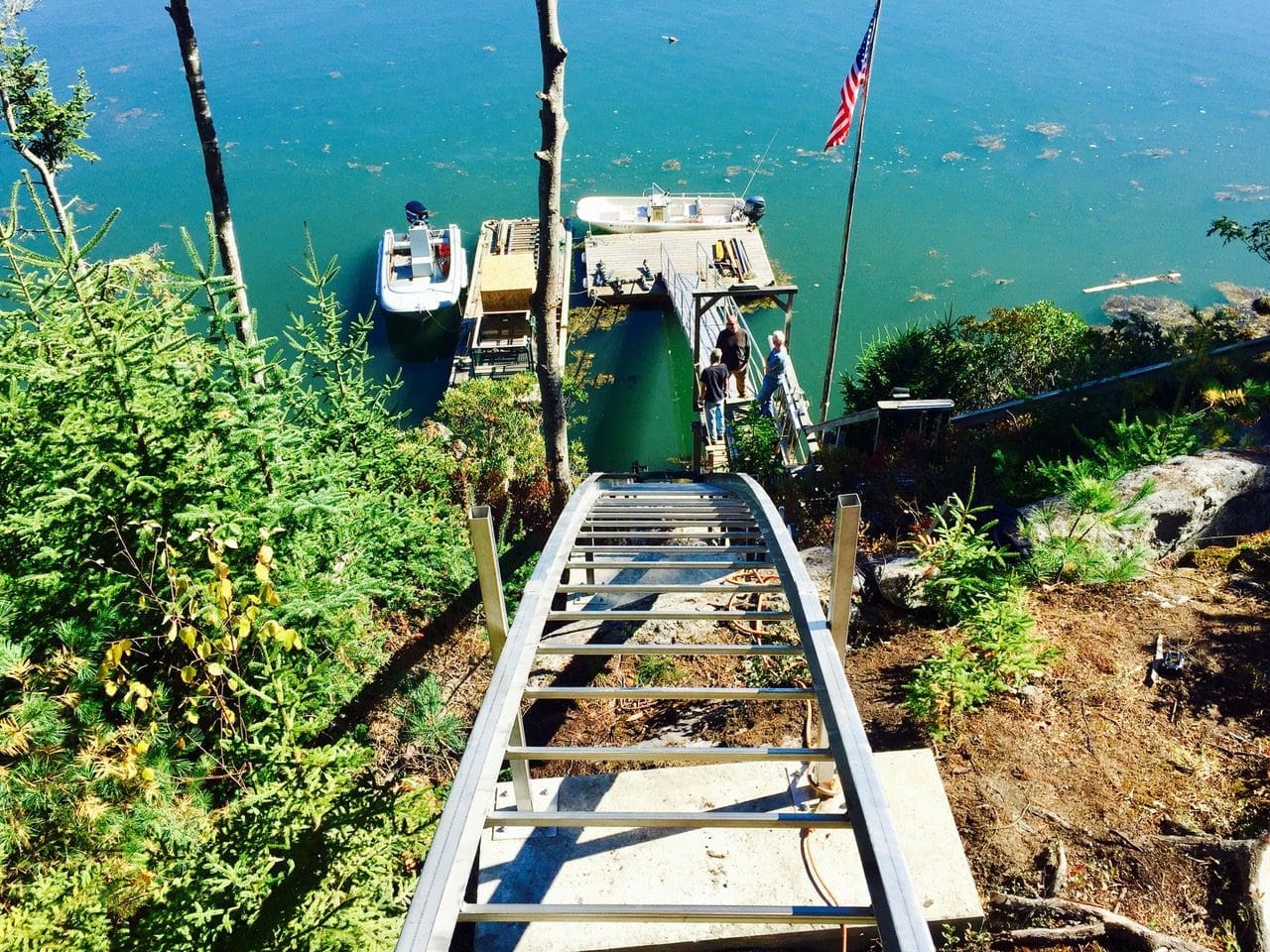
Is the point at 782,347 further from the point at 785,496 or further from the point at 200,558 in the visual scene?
the point at 200,558

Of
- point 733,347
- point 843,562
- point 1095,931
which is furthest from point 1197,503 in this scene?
point 733,347

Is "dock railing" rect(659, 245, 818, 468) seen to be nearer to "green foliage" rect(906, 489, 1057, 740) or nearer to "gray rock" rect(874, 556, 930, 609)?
"gray rock" rect(874, 556, 930, 609)

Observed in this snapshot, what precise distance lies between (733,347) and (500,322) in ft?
29.6

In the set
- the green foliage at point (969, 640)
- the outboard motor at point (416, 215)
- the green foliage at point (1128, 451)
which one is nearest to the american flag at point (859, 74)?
the green foliage at point (1128, 451)

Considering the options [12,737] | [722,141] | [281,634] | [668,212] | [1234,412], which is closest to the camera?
[281,634]

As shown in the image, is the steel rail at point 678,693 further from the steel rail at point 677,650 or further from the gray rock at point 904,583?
the gray rock at point 904,583

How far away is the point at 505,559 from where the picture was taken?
791 centimetres

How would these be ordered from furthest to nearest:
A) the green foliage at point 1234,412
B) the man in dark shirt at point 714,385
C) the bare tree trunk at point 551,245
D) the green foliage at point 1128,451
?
the man in dark shirt at point 714,385
the bare tree trunk at point 551,245
the green foliage at point 1234,412
the green foliage at point 1128,451

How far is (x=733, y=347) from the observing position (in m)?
11.5

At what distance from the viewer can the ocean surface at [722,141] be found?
2034 centimetres

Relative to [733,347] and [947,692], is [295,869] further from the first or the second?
[733,347]

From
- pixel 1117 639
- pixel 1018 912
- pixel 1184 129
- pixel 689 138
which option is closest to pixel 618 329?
pixel 689 138

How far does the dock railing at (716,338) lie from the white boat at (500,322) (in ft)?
9.11

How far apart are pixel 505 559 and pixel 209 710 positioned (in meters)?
3.74
